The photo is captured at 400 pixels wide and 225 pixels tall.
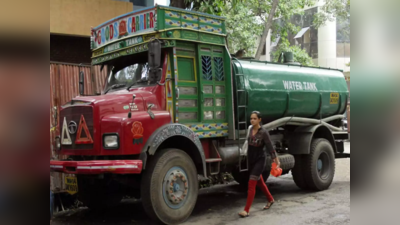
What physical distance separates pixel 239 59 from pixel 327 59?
83.4 feet

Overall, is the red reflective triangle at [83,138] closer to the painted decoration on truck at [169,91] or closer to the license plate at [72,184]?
the license plate at [72,184]

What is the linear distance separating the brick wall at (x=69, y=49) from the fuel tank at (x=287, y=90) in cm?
587

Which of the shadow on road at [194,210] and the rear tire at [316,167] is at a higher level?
the rear tire at [316,167]

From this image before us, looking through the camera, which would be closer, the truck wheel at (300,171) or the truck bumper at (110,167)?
the truck bumper at (110,167)

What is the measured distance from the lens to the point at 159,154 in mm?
5699

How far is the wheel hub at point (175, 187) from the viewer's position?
18.6 feet

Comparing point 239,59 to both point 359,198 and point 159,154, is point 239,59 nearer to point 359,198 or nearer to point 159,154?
point 159,154

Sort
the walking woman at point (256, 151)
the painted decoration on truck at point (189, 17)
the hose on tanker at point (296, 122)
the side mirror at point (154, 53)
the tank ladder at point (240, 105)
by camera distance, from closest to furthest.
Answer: the side mirror at point (154, 53) → the walking woman at point (256, 151) → the painted decoration on truck at point (189, 17) → the tank ladder at point (240, 105) → the hose on tanker at point (296, 122)

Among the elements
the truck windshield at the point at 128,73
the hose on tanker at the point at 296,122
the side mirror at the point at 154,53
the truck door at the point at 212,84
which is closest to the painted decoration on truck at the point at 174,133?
the truck door at the point at 212,84

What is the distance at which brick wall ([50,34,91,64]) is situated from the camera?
35.7 feet

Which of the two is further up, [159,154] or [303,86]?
[303,86]

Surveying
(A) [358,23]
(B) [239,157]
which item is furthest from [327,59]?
(A) [358,23]

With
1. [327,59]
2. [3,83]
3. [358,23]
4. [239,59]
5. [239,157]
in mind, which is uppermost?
[327,59]

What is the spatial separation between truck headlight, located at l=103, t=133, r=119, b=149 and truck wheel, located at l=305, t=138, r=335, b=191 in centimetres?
479
